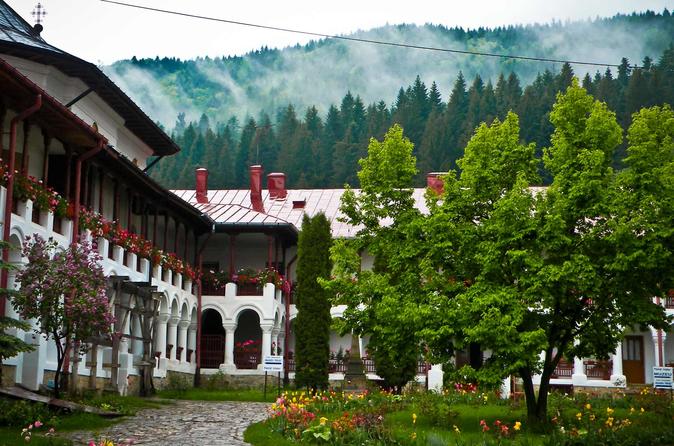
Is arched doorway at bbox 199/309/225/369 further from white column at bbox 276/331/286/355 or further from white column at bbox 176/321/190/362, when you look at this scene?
white column at bbox 276/331/286/355

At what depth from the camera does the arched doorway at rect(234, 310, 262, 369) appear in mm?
37594

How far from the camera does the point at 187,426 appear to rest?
19469 millimetres

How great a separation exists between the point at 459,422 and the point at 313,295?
14.5 m

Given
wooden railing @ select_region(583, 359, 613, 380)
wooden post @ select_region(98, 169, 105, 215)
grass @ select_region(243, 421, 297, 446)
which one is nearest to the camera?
grass @ select_region(243, 421, 297, 446)

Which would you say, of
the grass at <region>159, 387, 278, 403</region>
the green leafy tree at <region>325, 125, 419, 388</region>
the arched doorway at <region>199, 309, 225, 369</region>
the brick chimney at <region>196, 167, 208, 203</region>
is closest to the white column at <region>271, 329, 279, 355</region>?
the arched doorway at <region>199, 309, 225, 369</region>

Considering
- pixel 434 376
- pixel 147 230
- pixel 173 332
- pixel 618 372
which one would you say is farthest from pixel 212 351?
pixel 618 372

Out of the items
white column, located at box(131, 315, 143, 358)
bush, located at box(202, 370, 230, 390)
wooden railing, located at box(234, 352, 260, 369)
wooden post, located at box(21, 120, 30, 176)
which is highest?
wooden post, located at box(21, 120, 30, 176)

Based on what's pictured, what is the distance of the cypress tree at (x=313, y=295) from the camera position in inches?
1309

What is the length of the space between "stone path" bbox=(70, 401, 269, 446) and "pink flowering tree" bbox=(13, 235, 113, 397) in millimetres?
2057

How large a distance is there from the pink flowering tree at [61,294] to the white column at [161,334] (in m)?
13.1

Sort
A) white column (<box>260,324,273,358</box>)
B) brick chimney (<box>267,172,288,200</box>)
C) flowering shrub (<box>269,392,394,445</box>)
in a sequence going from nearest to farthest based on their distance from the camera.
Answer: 1. flowering shrub (<box>269,392,394,445</box>)
2. white column (<box>260,324,273,358</box>)
3. brick chimney (<box>267,172,288,200</box>)

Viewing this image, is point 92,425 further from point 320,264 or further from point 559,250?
point 320,264

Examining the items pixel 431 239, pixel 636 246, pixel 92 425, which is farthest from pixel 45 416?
pixel 636 246

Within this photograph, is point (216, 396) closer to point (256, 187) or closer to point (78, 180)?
point (78, 180)
